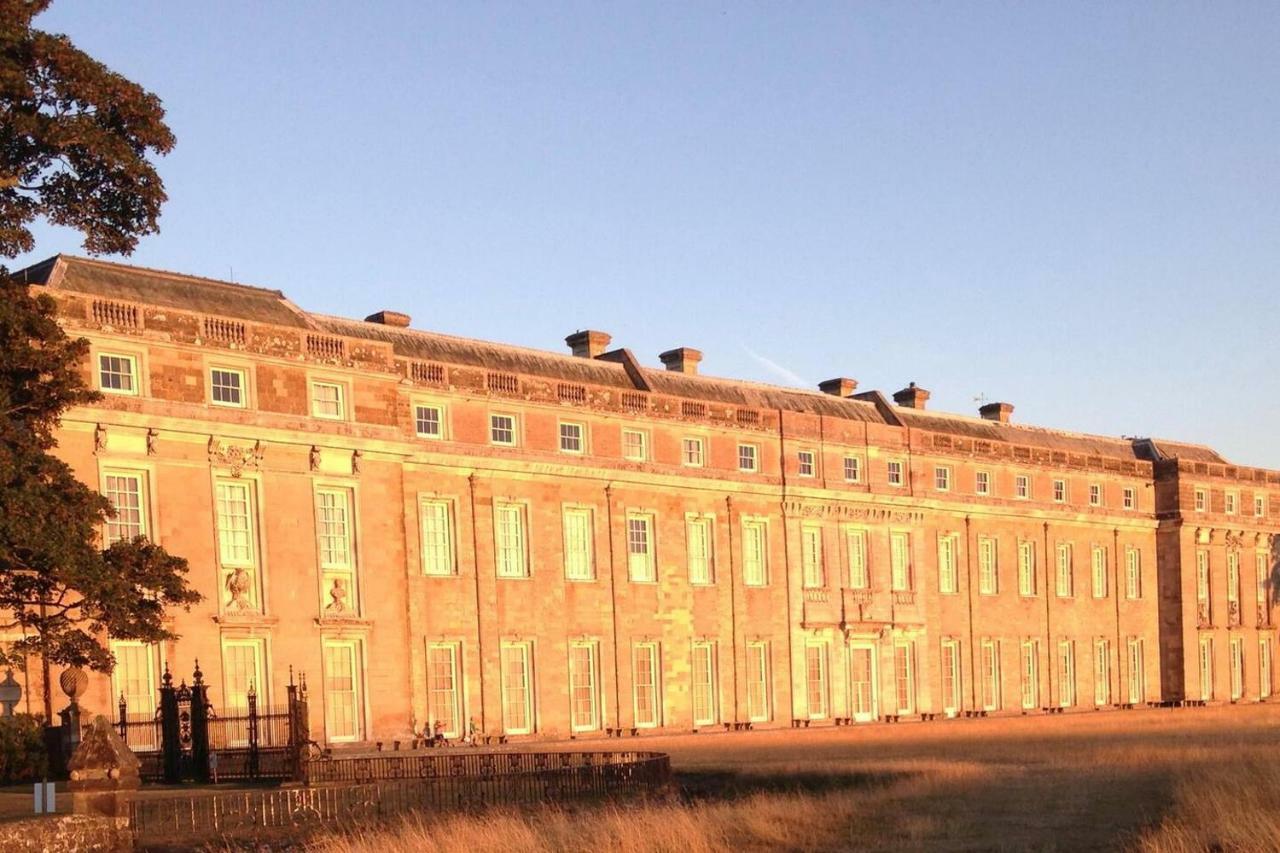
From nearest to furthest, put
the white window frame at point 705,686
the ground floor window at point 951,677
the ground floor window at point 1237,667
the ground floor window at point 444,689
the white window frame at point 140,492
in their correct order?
the white window frame at point 140,492
the ground floor window at point 444,689
the white window frame at point 705,686
the ground floor window at point 951,677
the ground floor window at point 1237,667

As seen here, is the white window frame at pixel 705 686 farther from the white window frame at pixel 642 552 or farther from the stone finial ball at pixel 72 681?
the stone finial ball at pixel 72 681

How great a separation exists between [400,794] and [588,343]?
27.6 m

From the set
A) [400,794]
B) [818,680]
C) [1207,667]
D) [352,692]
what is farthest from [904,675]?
[400,794]

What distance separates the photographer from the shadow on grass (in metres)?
26.3

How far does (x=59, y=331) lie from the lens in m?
24.5

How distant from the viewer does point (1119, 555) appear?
217 feet

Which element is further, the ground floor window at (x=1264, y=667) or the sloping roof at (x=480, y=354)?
the ground floor window at (x=1264, y=667)

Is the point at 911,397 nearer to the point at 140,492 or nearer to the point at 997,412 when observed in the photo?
the point at 997,412

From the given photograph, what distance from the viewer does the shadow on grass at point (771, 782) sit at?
1037 inches

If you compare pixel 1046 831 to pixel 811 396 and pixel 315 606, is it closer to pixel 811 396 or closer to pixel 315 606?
pixel 315 606

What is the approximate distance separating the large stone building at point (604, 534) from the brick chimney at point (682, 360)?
0.26ft

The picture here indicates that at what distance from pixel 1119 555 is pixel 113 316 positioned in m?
44.2

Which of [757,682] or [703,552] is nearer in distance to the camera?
[703,552]

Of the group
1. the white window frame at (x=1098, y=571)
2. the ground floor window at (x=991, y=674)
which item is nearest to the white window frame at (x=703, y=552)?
the ground floor window at (x=991, y=674)
